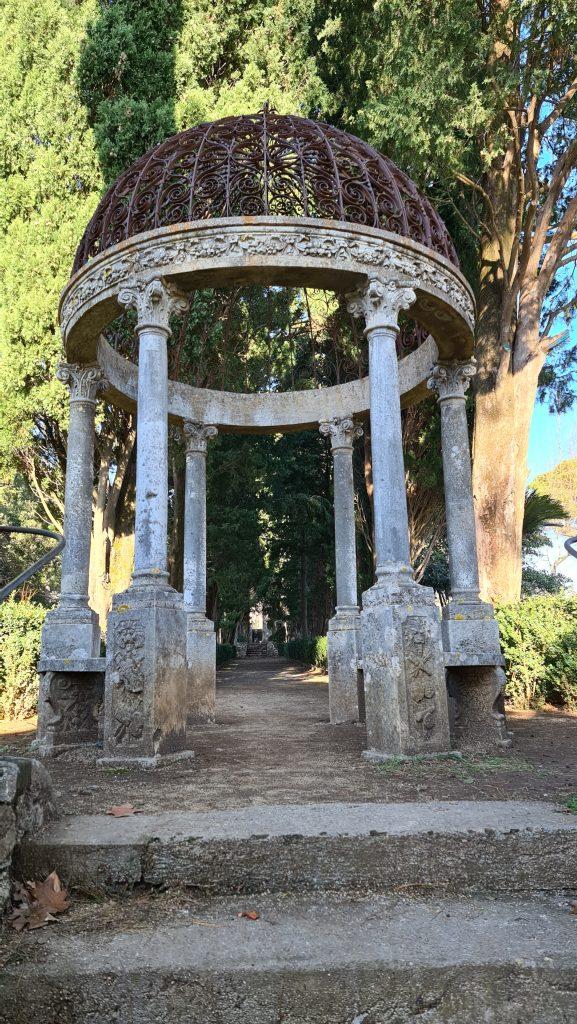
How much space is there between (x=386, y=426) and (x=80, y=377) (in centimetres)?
448

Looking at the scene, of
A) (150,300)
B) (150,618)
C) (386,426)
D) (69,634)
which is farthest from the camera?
(69,634)

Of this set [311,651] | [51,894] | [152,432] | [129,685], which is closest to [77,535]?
[152,432]

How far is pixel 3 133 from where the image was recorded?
1413 cm

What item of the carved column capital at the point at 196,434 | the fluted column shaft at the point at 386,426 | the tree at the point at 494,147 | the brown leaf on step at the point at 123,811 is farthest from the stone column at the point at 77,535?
the tree at the point at 494,147

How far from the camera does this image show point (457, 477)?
923cm

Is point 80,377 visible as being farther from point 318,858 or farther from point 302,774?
point 318,858

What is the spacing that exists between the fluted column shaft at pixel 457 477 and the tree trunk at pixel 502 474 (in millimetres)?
2929

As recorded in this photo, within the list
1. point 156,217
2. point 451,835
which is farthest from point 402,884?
point 156,217

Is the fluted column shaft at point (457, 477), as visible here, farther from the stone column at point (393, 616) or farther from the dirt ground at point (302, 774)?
the dirt ground at point (302, 774)

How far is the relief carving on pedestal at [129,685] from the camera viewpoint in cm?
656

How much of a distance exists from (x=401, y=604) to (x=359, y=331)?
11136 millimetres

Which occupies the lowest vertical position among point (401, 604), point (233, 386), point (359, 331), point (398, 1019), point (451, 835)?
point (398, 1019)

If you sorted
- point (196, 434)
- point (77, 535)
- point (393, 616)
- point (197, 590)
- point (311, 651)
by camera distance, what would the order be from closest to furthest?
point (393, 616) → point (77, 535) → point (197, 590) → point (196, 434) → point (311, 651)

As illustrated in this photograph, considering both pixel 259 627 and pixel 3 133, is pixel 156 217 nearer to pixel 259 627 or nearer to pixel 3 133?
pixel 3 133
